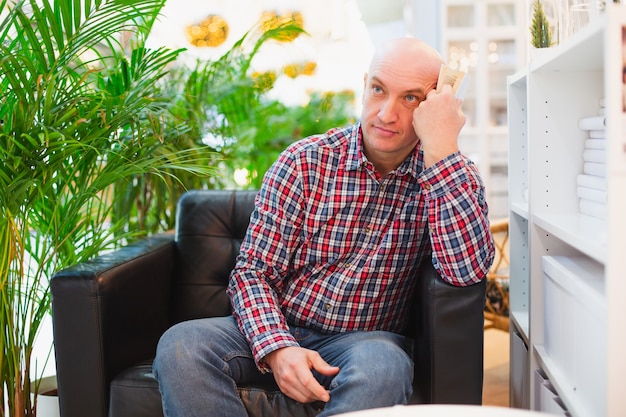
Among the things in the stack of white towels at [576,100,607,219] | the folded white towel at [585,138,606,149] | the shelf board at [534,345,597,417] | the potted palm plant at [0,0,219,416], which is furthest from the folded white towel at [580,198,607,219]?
the potted palm plant at [0,0,219,416]

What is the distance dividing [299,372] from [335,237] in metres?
0.40

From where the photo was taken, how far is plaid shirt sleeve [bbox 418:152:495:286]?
1.58 metres

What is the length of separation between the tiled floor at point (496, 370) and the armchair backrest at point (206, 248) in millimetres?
1159

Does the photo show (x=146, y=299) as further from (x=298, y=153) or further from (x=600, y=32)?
(x=600, y=32)

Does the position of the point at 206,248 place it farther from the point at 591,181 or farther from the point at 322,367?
the point at 591,181

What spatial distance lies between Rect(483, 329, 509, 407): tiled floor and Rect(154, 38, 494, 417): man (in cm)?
102

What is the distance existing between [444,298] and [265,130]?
2.00 m

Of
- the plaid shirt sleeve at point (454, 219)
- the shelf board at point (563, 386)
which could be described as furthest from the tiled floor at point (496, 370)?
the plaid shirt sleeve at point (454, 219)

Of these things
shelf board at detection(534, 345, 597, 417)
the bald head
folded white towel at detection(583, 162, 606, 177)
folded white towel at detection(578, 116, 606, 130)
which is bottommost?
shelf board at detection(534, 345, 597, 417)

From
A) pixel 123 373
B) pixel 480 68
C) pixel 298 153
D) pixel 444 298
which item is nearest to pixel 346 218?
pixel 298 153

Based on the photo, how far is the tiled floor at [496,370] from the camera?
8.59ft

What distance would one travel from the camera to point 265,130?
3389 millimetres

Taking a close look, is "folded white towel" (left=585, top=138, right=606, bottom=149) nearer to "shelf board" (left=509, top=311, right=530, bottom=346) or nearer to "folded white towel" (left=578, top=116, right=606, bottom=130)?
"folded white towel" (left=578, top=116, right=606, bottom=130)

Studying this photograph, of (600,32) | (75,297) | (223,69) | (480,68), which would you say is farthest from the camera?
(480,68)
